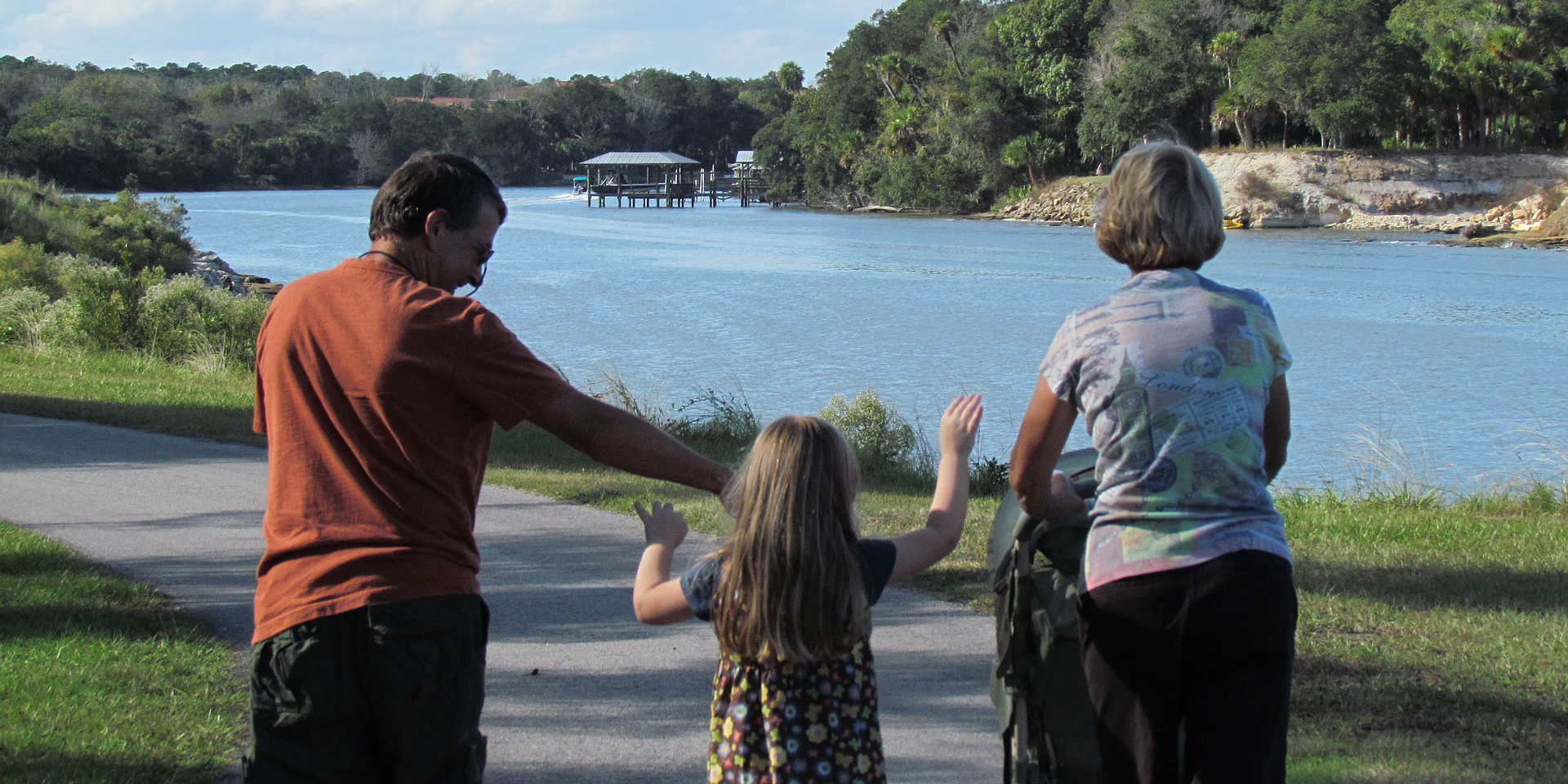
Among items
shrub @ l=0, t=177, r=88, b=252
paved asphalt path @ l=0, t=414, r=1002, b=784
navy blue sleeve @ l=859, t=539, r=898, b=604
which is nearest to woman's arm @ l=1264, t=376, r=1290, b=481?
navy blue sleeve @ l=859, t=539, r=898, b=604

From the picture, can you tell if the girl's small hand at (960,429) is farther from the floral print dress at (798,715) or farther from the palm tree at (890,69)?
the palm tree at (890,69)

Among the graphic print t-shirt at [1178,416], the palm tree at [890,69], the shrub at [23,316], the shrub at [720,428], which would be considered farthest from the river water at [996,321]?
the palm tree at [890,69]

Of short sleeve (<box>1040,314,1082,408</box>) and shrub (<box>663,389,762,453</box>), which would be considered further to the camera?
shrub (<box>663,389,762,453</box>)

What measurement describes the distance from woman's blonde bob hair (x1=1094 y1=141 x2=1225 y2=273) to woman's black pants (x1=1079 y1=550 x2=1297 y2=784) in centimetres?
63

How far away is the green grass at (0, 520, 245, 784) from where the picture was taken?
14.0ft

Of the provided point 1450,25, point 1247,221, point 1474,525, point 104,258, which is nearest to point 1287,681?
point 1474,525

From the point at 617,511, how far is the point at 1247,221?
6233 centimetres

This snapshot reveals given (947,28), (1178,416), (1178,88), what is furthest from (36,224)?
(947,28)

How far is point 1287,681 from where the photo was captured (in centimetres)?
266

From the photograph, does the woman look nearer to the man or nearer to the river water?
the man

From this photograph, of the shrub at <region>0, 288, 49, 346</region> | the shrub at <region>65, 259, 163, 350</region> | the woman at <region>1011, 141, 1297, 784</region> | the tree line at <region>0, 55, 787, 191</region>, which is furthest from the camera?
the tree line at <region>0, 55, 787, 191</region>

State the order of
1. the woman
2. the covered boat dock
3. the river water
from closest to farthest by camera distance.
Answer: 1. the woman
2. the river water
3. the covered boat dock

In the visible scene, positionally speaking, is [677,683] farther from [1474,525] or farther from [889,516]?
[1474,525]

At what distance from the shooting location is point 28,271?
77.0ft
